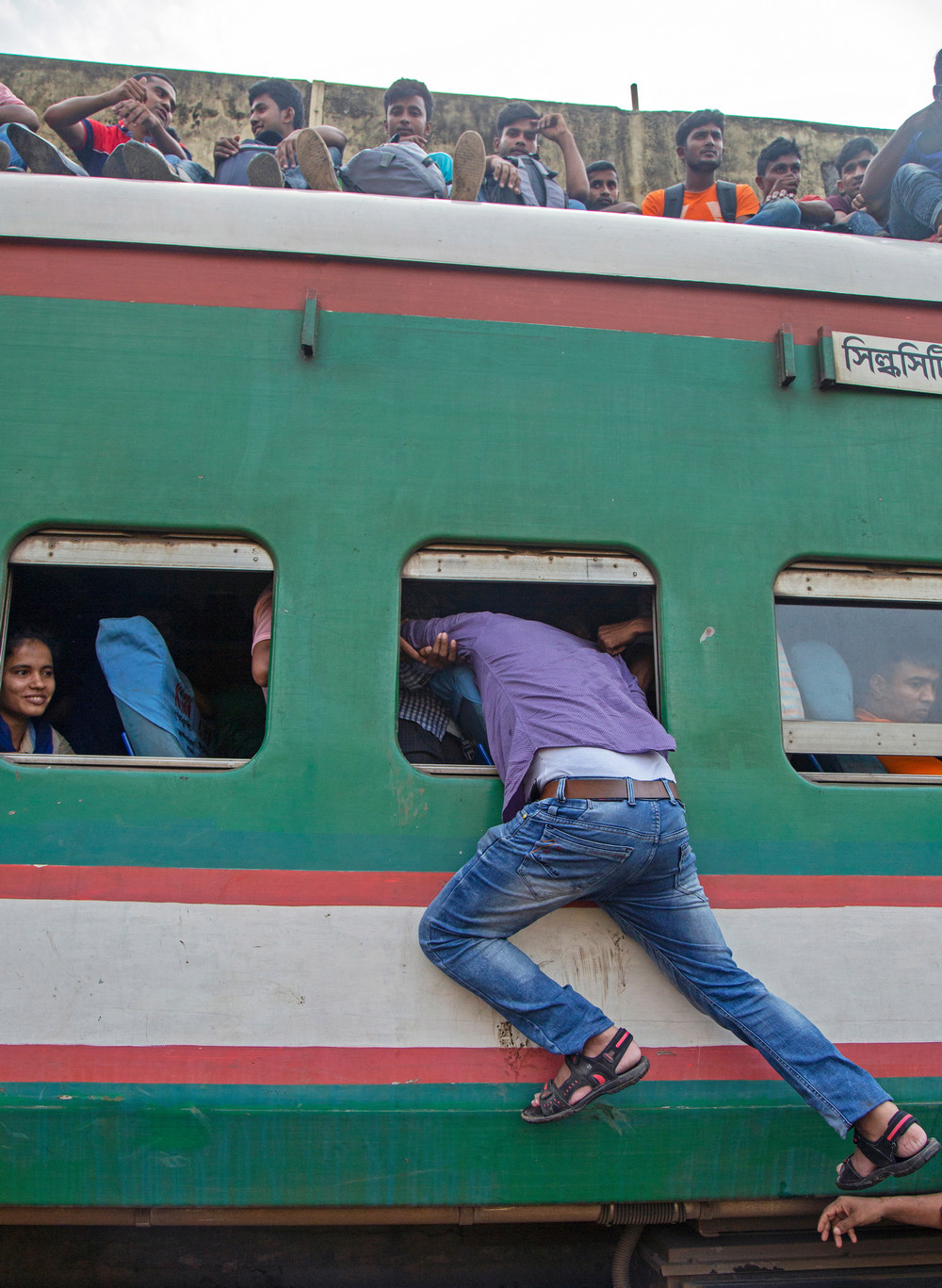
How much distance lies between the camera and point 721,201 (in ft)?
13.7

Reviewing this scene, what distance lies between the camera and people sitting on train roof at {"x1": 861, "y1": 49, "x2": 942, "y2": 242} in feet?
10.1

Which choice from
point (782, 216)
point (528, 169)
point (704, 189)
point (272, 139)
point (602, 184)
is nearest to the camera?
point (782, 216)

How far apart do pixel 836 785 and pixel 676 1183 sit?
110cm

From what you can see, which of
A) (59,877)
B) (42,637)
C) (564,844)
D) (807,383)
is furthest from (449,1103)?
(807,383)

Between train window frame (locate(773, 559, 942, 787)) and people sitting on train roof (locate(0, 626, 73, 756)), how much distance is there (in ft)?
6.80

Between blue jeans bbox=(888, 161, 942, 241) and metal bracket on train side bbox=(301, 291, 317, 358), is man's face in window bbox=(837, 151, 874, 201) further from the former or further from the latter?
metal bracket on train side bbox=(301, 291, 317, 358)

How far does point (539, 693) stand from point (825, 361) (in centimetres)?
135

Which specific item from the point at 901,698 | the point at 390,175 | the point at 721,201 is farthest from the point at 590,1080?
the point at 721,201

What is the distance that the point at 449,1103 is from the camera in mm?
2131

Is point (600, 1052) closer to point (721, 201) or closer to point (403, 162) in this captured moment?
point (403, 162)

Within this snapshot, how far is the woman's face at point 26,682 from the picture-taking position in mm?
2393

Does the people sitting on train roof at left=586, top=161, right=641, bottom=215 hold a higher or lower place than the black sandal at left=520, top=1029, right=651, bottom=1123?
higher

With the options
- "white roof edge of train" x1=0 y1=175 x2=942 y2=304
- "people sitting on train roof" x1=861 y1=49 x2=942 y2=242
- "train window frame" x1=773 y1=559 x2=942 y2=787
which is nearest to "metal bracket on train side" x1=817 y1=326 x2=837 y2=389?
"white roof edge of train" x1=0 y1=175 x2=942 y2=304

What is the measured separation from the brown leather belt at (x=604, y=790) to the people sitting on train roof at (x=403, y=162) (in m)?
1.84
